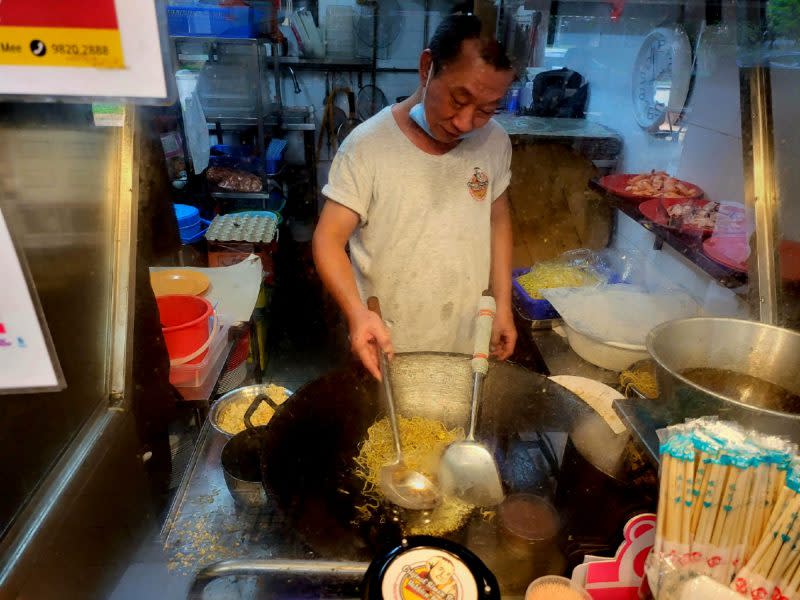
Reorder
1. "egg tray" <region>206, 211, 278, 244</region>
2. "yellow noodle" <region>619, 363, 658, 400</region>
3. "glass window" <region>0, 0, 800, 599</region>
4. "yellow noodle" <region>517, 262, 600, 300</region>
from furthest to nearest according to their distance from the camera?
"egg tray" <region>206, 211, 278, 244</region> → "yellow noodle" <region>517, 262, 600, 300</region> → "yellow noodle" <region>619, 363, 658, 400</region> → "glass window" <region>0, 0, 800, 599</region>

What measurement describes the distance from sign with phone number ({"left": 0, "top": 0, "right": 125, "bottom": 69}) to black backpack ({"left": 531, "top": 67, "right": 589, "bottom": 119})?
7.34 feet

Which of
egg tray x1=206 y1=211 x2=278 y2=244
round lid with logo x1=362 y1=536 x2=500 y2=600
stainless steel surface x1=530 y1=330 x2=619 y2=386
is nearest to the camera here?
round lid with logo x1=362 y1=536 x2=500 y2=600

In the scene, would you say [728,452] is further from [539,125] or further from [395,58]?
[539,125]

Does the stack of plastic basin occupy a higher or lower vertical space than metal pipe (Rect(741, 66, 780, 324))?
lower

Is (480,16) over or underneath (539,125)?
over

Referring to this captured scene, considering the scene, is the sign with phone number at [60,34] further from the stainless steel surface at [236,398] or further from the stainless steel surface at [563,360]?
the stainless steel surface at [563,360]

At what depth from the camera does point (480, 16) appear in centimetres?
92

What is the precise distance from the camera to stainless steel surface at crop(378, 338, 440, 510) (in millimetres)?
1153

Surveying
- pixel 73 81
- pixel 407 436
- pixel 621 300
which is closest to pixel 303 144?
pixel 621 300

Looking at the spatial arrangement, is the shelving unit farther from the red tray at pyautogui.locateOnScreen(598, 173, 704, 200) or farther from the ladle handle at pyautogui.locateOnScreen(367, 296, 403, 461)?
the ladle handle at pyautogui.locateOnScreen(367, 296, 403, 461)

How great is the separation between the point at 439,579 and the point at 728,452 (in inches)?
16.5

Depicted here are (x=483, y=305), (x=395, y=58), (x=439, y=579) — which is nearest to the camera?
(x=439, y=579)

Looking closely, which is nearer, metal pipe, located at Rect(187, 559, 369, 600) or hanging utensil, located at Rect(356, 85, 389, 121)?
metal pipe, located at Rect(187, 559, 369, 600)

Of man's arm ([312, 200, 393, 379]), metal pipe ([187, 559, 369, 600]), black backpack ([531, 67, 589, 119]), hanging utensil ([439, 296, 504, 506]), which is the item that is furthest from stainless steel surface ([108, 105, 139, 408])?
black backpack ([531, 67, 589, 119])
